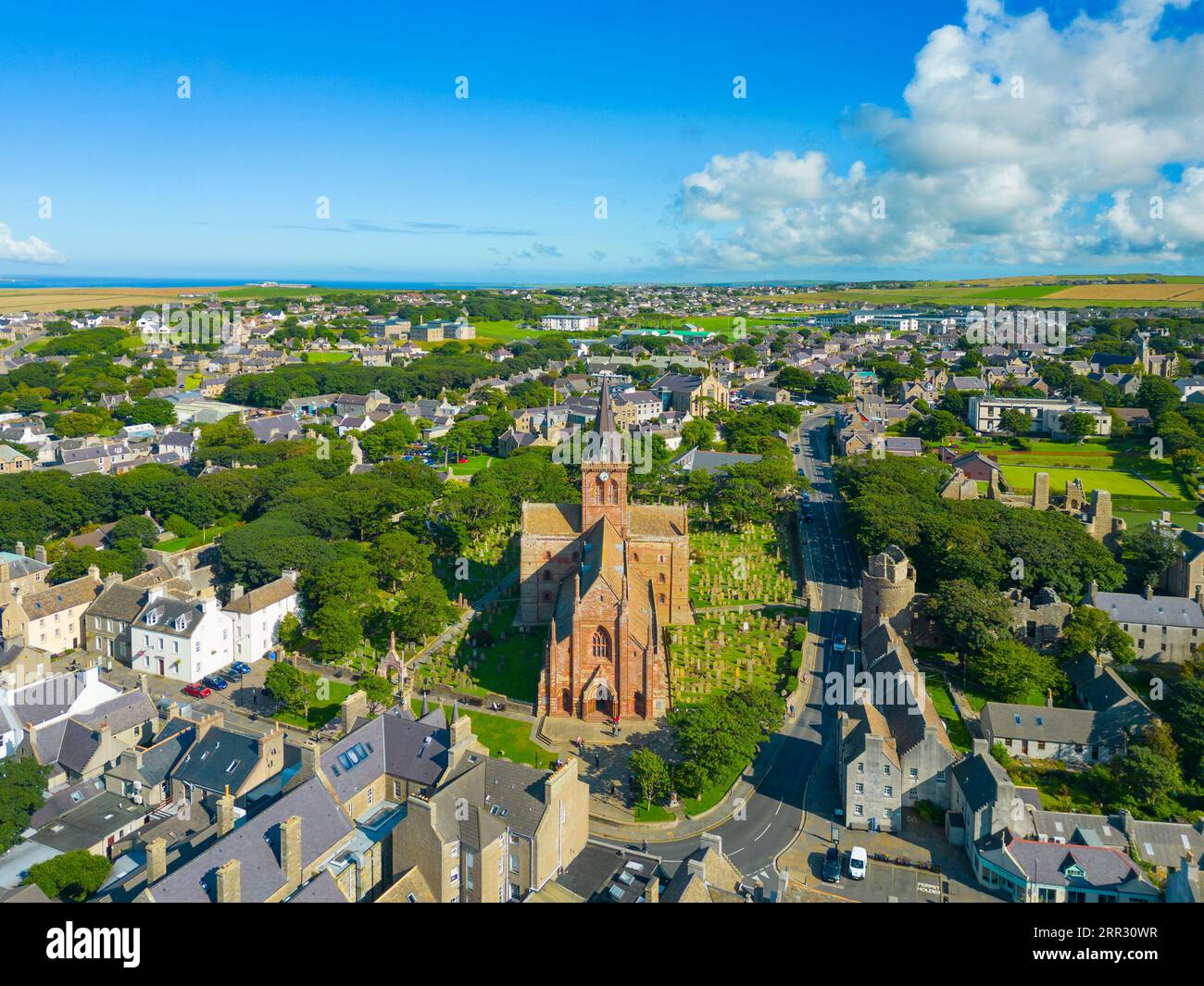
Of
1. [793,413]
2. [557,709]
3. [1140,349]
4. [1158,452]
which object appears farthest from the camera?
[1140,349]

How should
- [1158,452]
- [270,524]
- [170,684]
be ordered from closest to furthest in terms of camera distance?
1. [170,684]
2. [270,524]
3. [1158,452]

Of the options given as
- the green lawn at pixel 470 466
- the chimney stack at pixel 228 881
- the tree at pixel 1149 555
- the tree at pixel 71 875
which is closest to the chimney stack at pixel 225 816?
the chimney stack at pixel 228 881

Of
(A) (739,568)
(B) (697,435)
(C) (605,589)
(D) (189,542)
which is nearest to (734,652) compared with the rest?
(C) (605,589)

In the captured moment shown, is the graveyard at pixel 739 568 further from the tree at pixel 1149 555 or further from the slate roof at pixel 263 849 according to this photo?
the slate roof at pixel 263 849

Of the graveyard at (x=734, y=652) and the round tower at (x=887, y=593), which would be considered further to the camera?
the round tower at (x=887, y=593)

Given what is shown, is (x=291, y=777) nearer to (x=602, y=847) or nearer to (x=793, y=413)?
(x=602, y=847)
